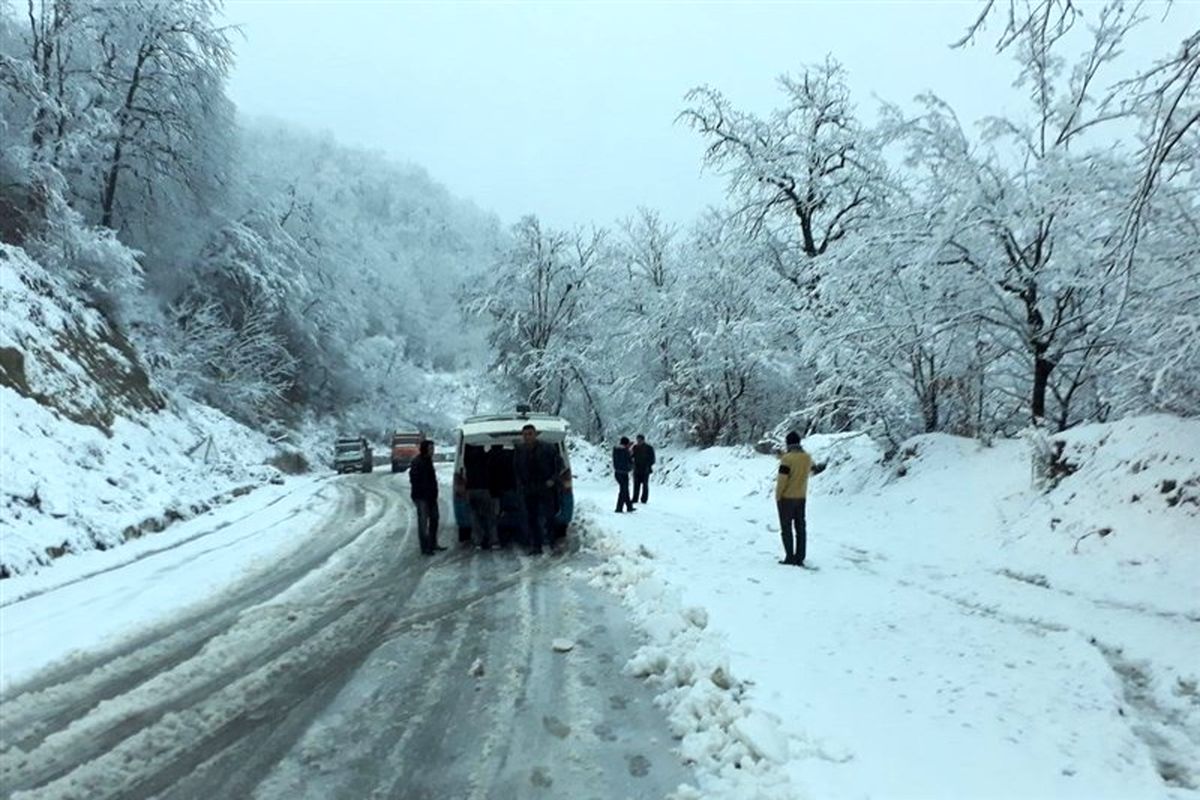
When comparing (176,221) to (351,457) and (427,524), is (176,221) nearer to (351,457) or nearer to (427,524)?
(351,457)

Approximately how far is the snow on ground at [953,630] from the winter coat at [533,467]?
56.1 inches

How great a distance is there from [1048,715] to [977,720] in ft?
1.72

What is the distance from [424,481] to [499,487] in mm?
1189

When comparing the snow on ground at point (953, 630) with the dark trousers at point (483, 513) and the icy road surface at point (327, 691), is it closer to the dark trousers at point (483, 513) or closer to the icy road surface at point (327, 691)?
the icy road surface at point (327, 691)

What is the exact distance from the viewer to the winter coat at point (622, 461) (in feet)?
57.6

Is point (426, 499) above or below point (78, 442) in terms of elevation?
below

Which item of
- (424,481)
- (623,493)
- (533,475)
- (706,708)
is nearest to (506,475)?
(533,475)

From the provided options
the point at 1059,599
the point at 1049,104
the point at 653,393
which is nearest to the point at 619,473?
the point at 1059,599

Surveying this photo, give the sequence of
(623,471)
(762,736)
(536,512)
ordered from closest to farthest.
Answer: (762,736), (536,512), (623,471)

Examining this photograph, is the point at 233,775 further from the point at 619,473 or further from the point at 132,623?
the point at 619,473

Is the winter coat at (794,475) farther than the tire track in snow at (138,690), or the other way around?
the winter coat at (794,475)

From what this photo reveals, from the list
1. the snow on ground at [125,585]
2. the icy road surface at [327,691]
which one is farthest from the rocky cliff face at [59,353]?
the icy road surface at [327,691]

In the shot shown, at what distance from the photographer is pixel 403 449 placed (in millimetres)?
42844

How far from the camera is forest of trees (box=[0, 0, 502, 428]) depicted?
854 inches
